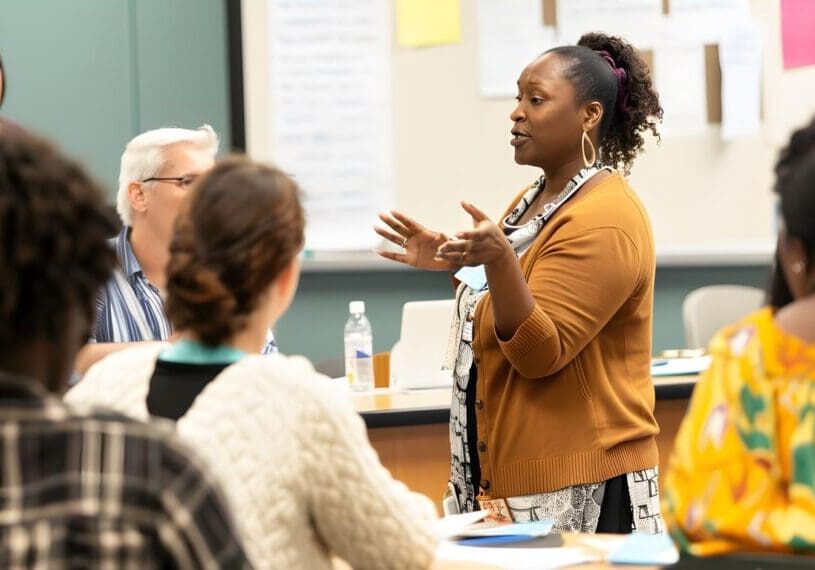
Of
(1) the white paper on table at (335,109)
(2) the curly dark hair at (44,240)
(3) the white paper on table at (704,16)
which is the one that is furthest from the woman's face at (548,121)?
(3) the white paper on table at (704,16)

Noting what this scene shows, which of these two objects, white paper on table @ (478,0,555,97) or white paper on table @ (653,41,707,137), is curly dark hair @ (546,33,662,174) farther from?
white paper on table @ (653,41,707,137)

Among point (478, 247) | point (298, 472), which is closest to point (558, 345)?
point (478, 247)

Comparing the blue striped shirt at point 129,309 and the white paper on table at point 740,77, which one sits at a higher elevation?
the white paper on table at point 740,77

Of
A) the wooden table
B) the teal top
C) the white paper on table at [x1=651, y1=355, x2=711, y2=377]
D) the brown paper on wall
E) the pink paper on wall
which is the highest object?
the pink paper on wall

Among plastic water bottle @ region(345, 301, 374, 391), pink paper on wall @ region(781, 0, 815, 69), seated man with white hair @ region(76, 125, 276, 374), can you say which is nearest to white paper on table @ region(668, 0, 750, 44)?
pink paper on wall @ region(781, 0, 815, 69)

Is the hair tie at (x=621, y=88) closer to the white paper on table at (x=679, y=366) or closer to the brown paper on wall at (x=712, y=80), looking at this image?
the white paper on table at (x=679, y=366)

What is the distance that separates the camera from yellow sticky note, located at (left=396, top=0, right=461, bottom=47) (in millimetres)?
4383

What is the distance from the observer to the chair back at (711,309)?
407 cm

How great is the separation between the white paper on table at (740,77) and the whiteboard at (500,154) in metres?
0.04

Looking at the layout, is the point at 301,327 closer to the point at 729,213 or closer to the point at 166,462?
the point at 729,213

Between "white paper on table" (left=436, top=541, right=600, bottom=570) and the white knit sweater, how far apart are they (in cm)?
38

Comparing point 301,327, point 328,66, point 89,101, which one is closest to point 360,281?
point 301,327

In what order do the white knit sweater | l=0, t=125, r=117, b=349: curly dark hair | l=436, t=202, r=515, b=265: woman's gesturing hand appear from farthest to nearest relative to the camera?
1. l=436, t=202, r=515, b=265: woman's gesturing hand
2. the white knit sweater
3. l=0, t=125, r=117, b=349: curly dark hair

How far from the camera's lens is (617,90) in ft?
8.68
